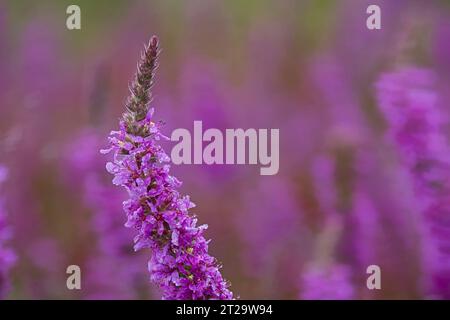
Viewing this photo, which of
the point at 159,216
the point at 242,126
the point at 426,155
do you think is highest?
the point at 242,126

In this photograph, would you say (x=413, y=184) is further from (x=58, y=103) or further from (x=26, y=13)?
(x=26, y=13)

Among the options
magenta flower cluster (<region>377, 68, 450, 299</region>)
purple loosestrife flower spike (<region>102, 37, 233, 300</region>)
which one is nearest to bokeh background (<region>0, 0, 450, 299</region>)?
magenta flower cluster (<region>377, 68, 450, 299</region>)

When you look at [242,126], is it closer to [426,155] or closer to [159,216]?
[426,155]
